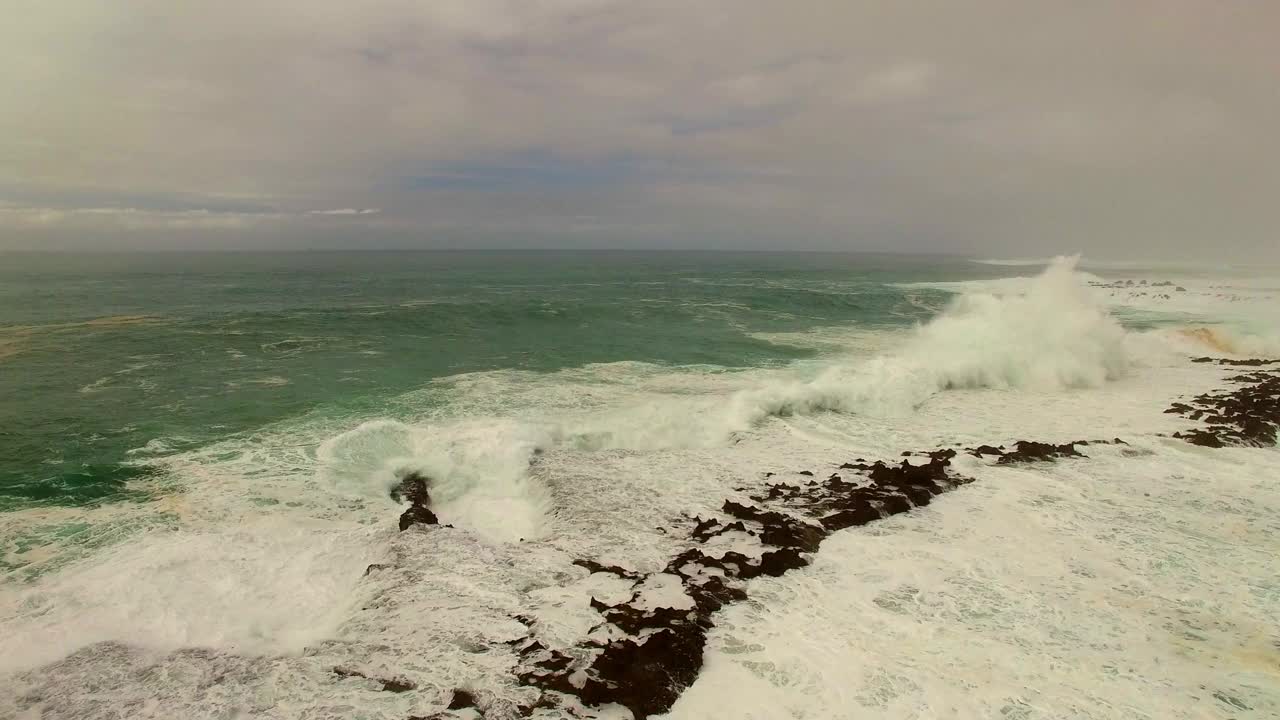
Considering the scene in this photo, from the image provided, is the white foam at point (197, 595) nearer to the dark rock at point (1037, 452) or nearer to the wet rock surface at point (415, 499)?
the wet rock surface at point (415, 499)

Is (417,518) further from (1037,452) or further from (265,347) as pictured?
(265,347)

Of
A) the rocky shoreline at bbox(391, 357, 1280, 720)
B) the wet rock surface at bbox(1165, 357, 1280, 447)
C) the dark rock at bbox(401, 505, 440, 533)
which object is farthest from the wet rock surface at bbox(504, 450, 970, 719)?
the wet rock surface at bbox(1165, 357, 1280, 447)

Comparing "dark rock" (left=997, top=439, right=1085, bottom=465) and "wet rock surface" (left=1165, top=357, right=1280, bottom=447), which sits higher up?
"wet rock surface" (left=1165, top=357, right=1280, bottom=447)

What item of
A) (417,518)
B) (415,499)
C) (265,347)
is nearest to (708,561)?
(417,518)

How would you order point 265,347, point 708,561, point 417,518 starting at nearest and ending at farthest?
point 708,561, point 417,518, point 265,347

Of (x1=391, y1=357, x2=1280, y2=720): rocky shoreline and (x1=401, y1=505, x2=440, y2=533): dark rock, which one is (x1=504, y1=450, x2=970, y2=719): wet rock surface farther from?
(x1=401, y1=505, x2=440, y2=533): dark rock

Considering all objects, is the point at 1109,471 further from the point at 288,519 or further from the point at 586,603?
the point at 288,519

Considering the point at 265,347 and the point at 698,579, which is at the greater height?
the point at 265,347
